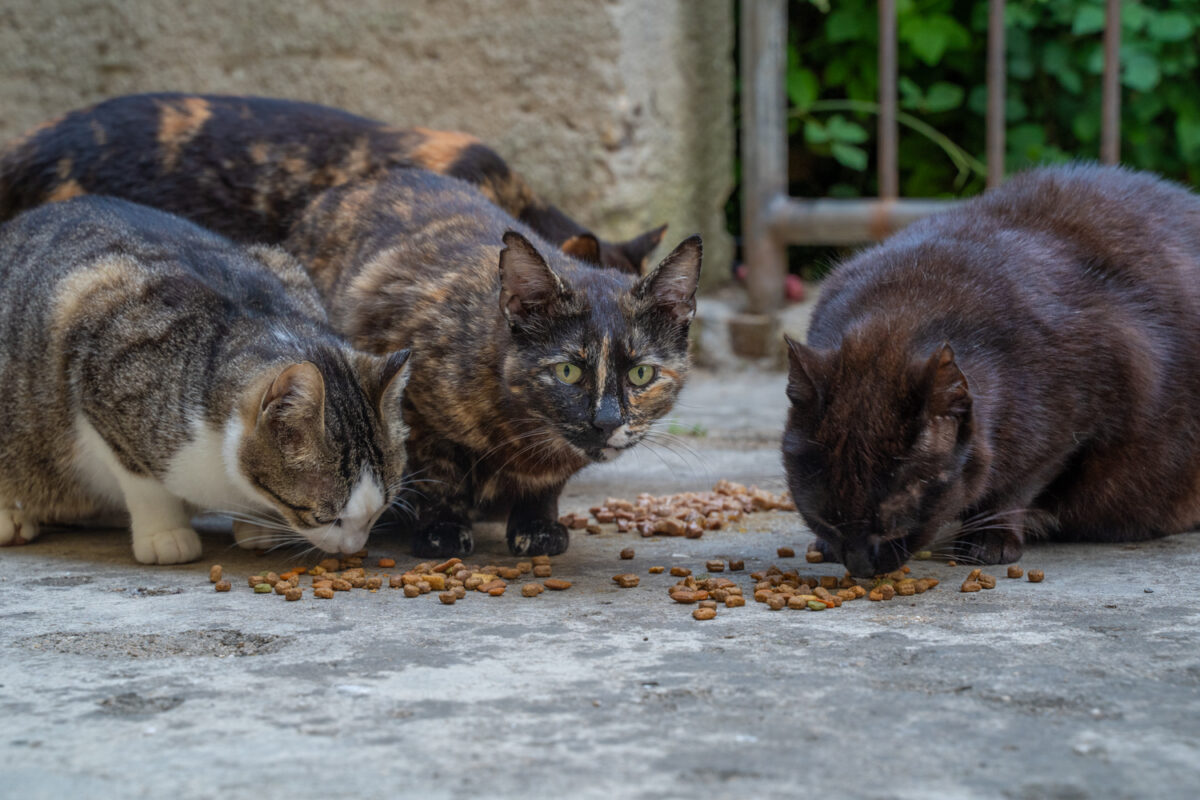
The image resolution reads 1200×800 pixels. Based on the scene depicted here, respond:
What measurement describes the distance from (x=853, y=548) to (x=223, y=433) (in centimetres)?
160

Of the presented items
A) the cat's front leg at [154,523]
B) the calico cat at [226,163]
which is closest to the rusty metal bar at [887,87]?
the calico cat at [226,163]

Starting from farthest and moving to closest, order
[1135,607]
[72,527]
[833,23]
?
[833,23]
[72,527]
[1135,607]

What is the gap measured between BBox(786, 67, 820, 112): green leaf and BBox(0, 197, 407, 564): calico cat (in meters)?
3.92

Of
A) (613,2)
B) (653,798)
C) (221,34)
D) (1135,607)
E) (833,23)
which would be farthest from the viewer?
(833,23)

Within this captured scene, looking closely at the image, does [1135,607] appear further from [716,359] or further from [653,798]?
[716,359]

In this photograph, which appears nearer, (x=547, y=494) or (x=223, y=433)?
(x=223, y=433)

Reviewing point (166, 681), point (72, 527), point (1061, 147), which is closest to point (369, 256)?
point (72, 527)

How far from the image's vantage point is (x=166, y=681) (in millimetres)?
2287

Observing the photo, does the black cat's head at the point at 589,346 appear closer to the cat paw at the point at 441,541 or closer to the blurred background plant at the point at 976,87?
the cat paw at the point at 441,541

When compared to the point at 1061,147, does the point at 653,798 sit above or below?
below

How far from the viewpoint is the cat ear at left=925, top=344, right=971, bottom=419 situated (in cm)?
262

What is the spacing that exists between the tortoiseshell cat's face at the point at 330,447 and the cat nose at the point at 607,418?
0.53 m

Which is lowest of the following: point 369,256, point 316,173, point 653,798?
point 653,798

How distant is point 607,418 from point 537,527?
1.81 feet
